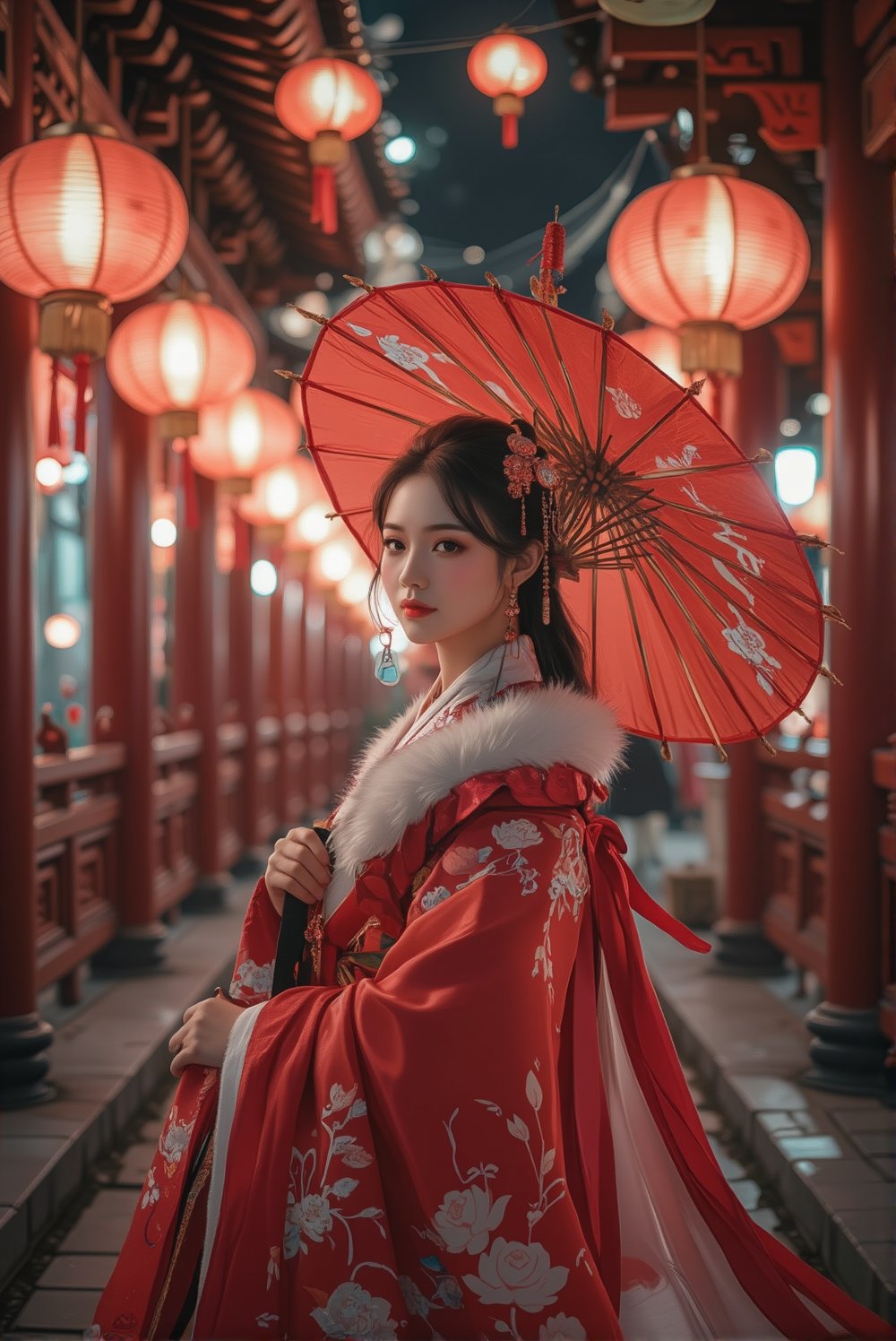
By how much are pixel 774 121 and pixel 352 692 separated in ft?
71.3

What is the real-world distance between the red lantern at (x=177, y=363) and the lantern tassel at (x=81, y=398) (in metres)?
1.51

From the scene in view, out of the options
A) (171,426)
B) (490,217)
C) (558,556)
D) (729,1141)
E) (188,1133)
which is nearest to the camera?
(188,1133)

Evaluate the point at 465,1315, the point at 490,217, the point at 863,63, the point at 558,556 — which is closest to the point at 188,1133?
the point at 465,1315

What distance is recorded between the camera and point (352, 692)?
86.7ft

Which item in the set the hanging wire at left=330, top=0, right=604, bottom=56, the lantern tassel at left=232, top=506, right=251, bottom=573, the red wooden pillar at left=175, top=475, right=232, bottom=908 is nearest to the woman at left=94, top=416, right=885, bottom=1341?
the hanging wire at left=330, top=0, right=604, bottom=56

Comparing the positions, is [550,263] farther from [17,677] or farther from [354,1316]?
[17,677]

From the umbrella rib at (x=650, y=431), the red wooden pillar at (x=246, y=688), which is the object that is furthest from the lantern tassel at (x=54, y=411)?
the red wooden pillar at (x=246, y=688)

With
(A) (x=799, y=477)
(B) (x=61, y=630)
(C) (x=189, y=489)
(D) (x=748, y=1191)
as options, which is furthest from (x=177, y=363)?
(A) (x=799, y=477)

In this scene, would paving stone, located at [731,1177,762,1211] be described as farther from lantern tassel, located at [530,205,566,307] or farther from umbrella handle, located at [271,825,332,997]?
lantern tassel, located at [530,205,566,307]

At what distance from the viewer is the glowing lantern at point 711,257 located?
4.74m

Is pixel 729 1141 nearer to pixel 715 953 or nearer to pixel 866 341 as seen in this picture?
pixel 715 953

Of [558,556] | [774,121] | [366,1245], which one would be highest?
[774,121]

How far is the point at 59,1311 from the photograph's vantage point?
333 centimetres

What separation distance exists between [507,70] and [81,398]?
2.64 m
